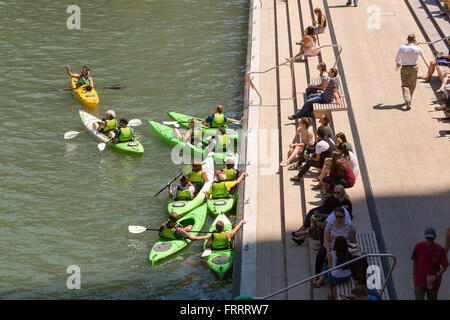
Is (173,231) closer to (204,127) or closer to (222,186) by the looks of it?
(222,186)

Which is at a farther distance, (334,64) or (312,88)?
(334,64)

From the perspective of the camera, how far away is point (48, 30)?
102 feet

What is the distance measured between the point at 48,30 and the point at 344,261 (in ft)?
76.2

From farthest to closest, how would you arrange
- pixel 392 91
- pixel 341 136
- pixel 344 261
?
1. pixel 392 91
2. pixel 341 136
3. pixel 344 261

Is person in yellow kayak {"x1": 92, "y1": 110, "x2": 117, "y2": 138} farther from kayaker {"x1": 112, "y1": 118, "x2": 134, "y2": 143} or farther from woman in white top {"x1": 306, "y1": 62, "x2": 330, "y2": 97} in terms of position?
woman in white top {"x1": 306, "y1": 62, "x2": 330, "y2": 97}

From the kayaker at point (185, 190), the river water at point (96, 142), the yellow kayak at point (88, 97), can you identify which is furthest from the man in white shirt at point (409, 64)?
the yellow kayak at point (88, 97)

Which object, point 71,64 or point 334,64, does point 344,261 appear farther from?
point 71,64

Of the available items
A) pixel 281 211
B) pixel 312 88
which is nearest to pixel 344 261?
pixel 281 211

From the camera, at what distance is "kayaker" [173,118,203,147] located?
68.1 feet

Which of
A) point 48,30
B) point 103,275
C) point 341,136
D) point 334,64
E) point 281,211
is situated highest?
point 48,30

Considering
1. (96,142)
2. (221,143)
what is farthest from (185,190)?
(96,142)

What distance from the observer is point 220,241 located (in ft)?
50.1

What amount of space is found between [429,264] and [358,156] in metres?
6.32
